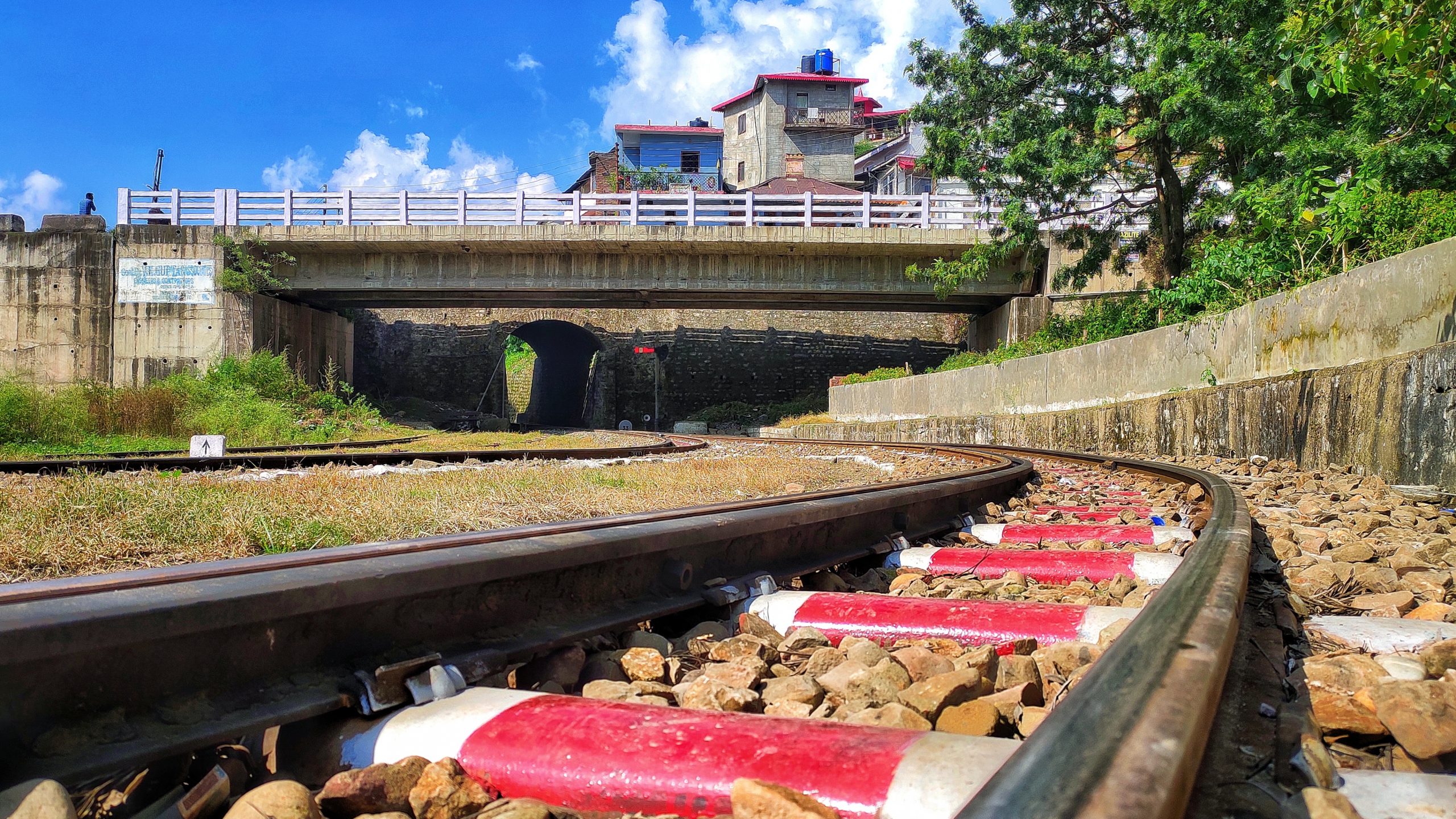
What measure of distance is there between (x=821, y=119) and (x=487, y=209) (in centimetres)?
3677

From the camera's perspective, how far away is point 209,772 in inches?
59.2

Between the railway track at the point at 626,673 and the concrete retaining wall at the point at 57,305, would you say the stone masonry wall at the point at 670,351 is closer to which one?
the concrete retaining wall at the point at 57,305

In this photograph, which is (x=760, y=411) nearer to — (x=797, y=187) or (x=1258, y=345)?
(x=797, y=187)

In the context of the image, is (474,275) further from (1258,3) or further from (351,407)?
(1258,3)

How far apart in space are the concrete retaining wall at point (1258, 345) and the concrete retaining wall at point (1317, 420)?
25 centimetres

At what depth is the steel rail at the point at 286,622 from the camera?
149 cm

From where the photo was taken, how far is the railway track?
4.25 ft

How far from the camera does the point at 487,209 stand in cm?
2522

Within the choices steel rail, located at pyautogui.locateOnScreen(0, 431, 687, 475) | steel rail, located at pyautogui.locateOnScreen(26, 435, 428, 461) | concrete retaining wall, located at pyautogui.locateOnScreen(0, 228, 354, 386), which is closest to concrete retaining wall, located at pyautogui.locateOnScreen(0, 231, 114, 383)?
concrete retaining wall, located at pyautogui.locateOnScreen(0, 228, 354, 386)

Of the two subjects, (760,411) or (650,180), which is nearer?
(760,411)

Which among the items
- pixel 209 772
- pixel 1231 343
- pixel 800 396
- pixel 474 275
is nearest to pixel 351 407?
pixel 474 275

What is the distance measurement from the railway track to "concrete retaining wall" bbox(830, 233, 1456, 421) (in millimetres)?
4909

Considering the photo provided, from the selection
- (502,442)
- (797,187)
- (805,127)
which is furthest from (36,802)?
(805,127)

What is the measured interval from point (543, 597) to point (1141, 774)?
1.80m
